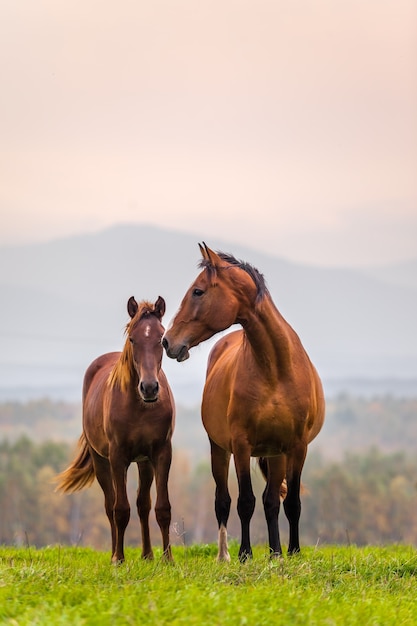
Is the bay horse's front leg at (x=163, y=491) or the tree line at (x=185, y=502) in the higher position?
the bay horse's front leg at (x=163, y=491)

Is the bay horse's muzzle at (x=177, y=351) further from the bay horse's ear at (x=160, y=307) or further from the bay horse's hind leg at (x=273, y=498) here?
→ the bay horse's hind leg at (x=273, y=498)

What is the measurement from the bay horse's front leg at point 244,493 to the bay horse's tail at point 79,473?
2852 mm

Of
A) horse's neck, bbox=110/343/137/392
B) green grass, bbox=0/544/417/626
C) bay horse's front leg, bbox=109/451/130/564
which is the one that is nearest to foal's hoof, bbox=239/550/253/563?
green grass, bbox=0/544/417/626

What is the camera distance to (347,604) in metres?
7.39

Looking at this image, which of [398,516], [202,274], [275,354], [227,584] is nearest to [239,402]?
[275,354]

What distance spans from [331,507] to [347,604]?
2971 inches

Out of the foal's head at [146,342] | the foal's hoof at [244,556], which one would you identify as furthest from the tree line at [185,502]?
the foal's head at [146,342]

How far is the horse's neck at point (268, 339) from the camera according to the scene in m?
10.1

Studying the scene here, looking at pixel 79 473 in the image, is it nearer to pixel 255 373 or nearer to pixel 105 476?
pixel 105 476

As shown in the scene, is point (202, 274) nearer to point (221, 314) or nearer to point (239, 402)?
point (221, 314)

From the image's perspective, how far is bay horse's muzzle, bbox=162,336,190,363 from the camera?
379 inches

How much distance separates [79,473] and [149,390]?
318 cm

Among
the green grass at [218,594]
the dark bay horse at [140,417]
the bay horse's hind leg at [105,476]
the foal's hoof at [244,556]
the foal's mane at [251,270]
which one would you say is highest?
the foal's mane at [251,270]

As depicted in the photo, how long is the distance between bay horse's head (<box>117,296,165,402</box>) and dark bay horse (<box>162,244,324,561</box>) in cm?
39
